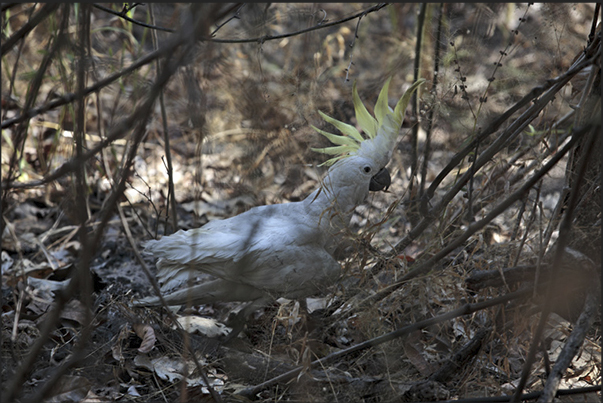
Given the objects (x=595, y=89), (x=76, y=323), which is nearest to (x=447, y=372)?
(x=595, y=89)

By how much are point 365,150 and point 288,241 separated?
0.52 metres

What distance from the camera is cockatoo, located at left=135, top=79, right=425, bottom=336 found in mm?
2133

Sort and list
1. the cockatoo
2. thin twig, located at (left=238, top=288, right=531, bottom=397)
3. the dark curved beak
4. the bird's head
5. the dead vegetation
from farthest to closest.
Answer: the dark curved beak < the bird's head < the cockatoo < thin twig, located at (left=238, top=288, right=531, bottom=397) < the dead vegetation

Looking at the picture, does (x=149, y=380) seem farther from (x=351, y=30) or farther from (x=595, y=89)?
(x=351, y=30)

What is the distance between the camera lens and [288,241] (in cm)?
218

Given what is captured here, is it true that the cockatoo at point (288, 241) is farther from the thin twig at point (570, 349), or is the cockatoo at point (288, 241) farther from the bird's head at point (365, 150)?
the thin twig at point (570, 349)

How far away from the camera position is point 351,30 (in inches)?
195

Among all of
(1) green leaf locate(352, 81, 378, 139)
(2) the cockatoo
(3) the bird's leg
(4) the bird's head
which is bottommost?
(3) the bird's leg

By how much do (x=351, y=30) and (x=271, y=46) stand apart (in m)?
0.92

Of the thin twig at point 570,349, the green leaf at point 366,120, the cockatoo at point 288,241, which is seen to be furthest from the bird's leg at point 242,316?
the thin twig at point 570,349

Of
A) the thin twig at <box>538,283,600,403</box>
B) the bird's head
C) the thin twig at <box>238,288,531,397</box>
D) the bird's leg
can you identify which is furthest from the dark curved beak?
the thin twig at <box>538,283,600,403</box>

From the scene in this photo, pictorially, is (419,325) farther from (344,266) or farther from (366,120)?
(366,120)

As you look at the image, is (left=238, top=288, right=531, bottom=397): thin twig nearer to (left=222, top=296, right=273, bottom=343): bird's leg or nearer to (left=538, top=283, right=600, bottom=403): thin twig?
(left=538, top=283, right=600, bottom=403): thin twig

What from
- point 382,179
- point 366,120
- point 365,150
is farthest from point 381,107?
point 382,179
